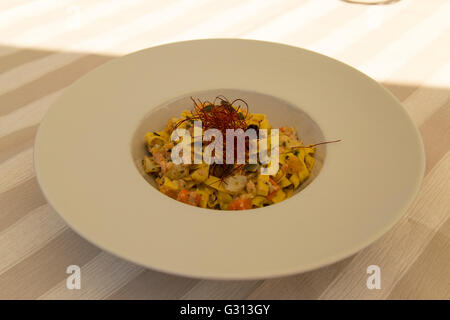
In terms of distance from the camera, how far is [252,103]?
4.74ft

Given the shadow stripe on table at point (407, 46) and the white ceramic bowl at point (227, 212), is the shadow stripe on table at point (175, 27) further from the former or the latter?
the shadow stripe on table at point (407, 46)

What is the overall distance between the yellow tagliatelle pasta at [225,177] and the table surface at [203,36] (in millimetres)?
234

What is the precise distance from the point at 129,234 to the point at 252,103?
71 cm

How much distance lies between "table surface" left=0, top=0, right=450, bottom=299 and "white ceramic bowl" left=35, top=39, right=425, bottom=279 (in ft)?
0.61

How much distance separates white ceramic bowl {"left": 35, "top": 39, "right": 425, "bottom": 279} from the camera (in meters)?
0.88

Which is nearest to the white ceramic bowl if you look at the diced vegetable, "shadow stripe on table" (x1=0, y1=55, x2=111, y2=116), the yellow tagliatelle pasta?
the yellow tagliatelle pasta

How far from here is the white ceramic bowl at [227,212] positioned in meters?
0.88

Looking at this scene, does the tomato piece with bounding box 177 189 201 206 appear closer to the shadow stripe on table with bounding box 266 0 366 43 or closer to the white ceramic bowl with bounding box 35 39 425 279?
the white ceramic bowl with bounding box 35 39 425 279

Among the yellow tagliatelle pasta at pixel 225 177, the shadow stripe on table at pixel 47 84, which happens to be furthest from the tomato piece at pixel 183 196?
the shadow stripe on table at pixel 47 84

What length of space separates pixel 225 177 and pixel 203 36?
107cm

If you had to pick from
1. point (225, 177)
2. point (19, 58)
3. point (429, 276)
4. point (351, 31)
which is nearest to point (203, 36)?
point (351, 31)

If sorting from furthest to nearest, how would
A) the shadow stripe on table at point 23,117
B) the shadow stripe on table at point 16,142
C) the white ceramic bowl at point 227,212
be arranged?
the shadow stripe on table at point 23,117 < the shadow stripe on table at point 16,142 < the white ceramic bowl at point 227,212
